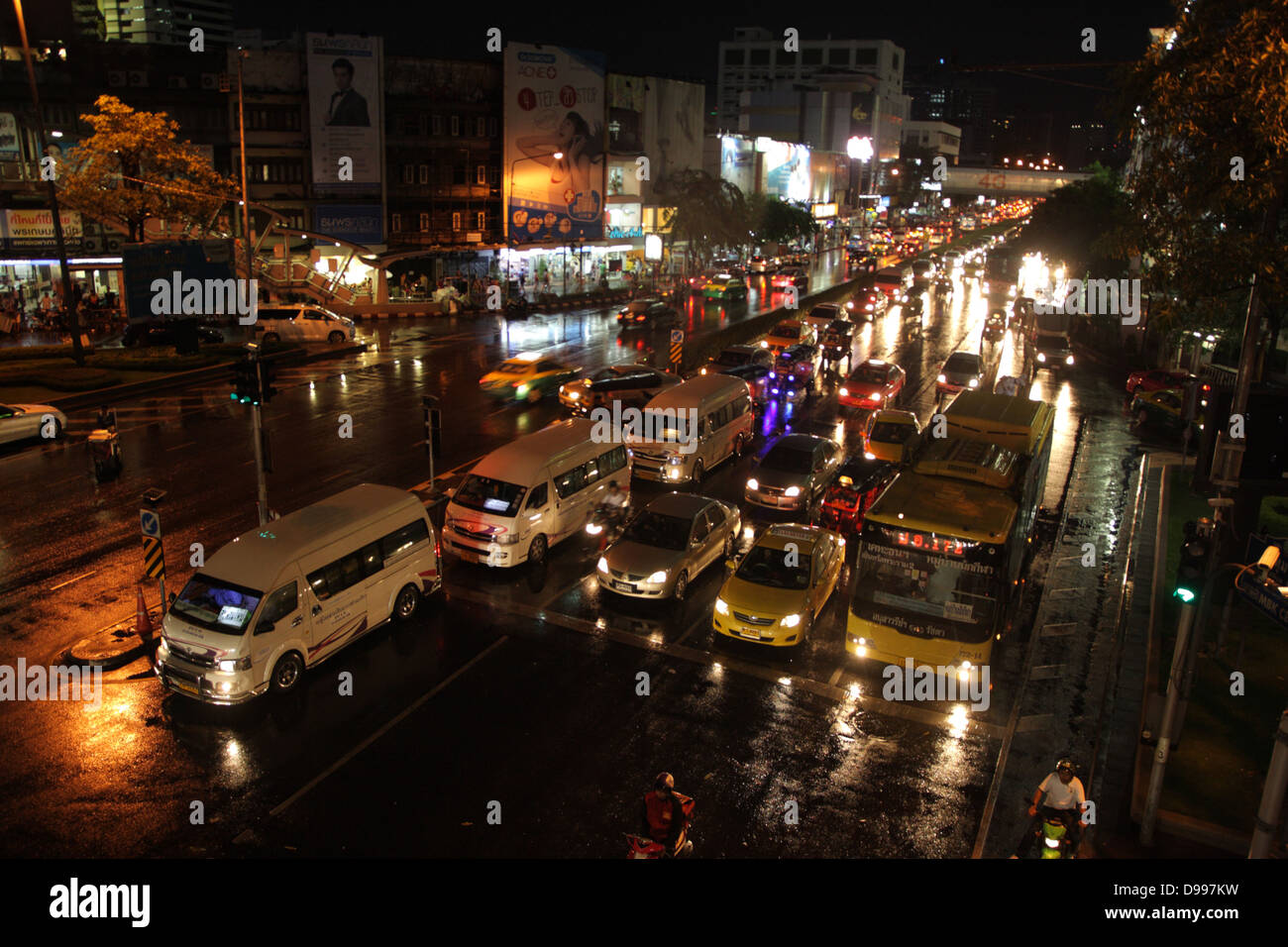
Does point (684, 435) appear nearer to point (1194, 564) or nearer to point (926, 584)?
point (926, 584)

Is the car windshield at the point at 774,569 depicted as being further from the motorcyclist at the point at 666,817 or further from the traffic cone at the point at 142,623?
the traffic cone at the point at 142,623

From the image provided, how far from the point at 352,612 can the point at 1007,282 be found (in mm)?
71212

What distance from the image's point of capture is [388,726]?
12266 millimetres

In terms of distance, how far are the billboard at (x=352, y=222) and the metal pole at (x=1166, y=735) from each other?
5376 cm

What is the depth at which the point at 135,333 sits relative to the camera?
38500 millimetres

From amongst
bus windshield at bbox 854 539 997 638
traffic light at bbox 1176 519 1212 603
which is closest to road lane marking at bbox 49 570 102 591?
bus windshield at bbox 854 539 997 638

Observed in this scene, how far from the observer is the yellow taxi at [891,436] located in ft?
78.5

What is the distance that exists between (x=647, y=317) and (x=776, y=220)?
48.0 meters

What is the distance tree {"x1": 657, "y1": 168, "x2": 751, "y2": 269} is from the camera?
246 ft

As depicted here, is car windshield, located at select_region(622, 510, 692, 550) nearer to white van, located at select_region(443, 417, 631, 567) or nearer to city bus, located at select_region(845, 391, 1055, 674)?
white van, located at select_region(443, 417, 631, 567)

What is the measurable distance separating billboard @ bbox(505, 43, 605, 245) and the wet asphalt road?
4527cm

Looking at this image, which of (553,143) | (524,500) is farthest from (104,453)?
(553,143)

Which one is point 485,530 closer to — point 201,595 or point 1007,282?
point 201,595

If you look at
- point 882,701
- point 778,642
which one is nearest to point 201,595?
point 778,642
